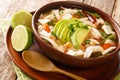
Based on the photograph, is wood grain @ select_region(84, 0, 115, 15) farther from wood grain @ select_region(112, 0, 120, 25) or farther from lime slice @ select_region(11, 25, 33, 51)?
lime slice @ select_region(11, 25, 33, 51)

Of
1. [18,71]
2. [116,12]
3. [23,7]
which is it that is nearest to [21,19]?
[18,71]

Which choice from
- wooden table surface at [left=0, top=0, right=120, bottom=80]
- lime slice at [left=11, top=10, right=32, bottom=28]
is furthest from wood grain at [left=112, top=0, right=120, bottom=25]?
lime slice at [left=11, top=10, right=32, bottom=28]

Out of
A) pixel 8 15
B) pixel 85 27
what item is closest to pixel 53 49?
pixel 85 27

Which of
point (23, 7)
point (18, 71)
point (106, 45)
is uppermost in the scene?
point (23, 7)

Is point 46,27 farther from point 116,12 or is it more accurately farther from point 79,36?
point 116,12

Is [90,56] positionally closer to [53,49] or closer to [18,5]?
[53,49]
